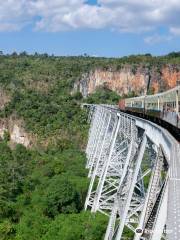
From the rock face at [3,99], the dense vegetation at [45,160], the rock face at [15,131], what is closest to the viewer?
the dense vegetation at [45,160]

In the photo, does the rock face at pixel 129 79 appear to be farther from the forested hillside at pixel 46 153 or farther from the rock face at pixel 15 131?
the rock face at pixel 15 131

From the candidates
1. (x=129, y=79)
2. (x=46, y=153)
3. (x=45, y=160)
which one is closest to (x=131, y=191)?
(x=45, y=160)

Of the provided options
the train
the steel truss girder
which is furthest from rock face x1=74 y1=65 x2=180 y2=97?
the train

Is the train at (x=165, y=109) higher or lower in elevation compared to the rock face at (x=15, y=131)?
higher

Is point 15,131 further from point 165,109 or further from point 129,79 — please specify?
point 165,109

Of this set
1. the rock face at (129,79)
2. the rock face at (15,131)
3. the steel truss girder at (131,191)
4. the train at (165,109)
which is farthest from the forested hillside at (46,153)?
the train at (165,109)

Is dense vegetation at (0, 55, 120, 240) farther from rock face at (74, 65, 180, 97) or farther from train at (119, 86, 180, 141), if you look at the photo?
train at (119, 86, 180, 141)
